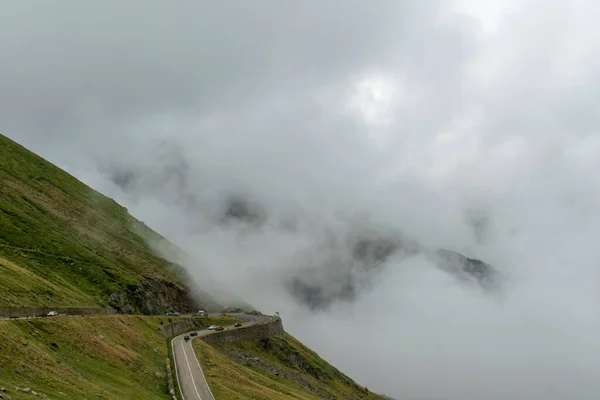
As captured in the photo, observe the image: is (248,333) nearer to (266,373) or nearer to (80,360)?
(266,373)

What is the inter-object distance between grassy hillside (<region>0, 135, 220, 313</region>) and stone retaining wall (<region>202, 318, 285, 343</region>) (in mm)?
23923

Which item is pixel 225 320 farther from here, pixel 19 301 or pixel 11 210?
pixel 19 301

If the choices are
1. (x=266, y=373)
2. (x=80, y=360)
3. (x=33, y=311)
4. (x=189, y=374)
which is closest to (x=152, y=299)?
(x=266, y=373)

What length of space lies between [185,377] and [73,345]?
17.6 metres

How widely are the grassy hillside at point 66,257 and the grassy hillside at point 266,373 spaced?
27.2 metres

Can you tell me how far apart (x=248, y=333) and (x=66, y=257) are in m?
53.0

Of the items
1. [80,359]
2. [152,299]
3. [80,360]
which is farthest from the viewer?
[152,299]

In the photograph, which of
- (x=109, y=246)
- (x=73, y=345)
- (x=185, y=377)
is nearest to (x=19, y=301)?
(x=73, y=345)

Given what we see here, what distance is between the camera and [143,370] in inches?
2318

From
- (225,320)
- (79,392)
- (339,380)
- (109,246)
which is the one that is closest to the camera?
(79,392)

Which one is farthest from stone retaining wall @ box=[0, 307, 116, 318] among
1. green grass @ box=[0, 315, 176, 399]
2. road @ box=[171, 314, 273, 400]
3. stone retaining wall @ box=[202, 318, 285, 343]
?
stone retaining wall @ box=[202, 318, 285, 343]

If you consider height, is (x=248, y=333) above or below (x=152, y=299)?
above

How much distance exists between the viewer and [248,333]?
141 meters

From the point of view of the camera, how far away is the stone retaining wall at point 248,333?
387 ft
